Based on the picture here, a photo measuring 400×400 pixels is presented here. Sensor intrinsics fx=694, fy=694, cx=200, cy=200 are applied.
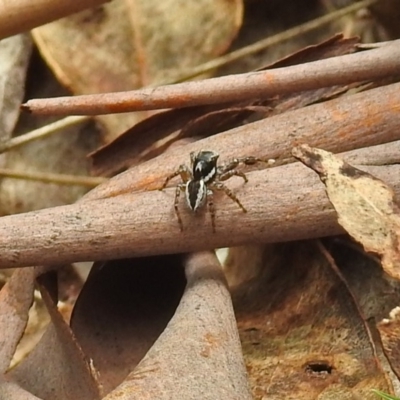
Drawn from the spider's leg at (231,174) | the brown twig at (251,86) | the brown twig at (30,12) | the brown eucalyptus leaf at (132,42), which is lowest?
the spider's leg at (231,174)

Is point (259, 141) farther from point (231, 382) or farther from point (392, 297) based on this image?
point (231, 382)

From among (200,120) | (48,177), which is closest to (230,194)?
(200,120)

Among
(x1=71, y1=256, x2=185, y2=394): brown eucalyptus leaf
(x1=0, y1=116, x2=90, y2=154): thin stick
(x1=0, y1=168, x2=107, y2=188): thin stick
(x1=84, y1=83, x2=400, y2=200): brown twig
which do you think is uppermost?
(x1=0, y1=116, x2=90, y2=154): thin stick

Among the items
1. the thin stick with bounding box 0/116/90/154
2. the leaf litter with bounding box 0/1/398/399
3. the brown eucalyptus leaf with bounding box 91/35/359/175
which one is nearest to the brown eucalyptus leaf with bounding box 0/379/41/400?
the leaf litter with bounding box 0/1/398/399

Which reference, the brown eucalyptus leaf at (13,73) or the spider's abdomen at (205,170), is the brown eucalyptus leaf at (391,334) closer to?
the spider's abdomen at (205,170)

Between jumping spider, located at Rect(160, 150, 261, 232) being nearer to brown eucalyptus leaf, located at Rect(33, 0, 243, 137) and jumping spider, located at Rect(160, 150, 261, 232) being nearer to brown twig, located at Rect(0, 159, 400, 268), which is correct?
brown twig, located at Rect(0, 159, 400, 268)

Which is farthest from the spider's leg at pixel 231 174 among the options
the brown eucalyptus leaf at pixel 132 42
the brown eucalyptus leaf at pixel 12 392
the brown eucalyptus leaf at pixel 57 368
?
the brown eucalyptus leaf at pixel 132 42

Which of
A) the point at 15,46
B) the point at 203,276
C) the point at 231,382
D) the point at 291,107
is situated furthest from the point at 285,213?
the point at 15,46
